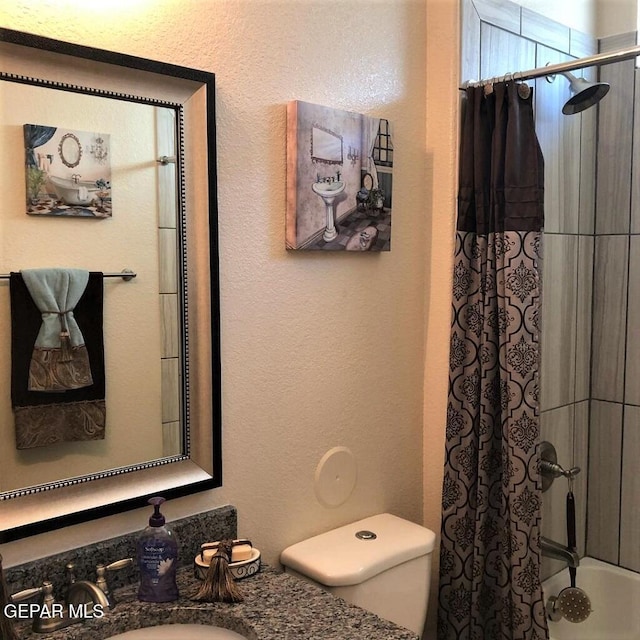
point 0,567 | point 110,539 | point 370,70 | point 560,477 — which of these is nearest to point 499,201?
point 370,70

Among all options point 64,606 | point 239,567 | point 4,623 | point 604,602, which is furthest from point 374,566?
point 604,602

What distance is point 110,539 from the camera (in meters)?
1.41

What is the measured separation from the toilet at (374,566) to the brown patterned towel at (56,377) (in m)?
0.58

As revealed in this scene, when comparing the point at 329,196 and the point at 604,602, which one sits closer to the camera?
the point at 329,196

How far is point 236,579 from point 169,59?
1.04m

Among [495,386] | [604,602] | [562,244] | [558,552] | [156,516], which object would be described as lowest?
[604,602]

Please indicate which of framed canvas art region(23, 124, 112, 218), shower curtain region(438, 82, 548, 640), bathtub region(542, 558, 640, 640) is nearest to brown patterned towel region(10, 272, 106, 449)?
framed canvas art region(23, 124, 112, 218)

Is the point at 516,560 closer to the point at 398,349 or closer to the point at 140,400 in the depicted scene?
the point at 398,349

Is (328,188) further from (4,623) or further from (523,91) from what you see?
(4,623)

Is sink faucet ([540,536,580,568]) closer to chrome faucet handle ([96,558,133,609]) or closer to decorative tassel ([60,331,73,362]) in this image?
chrome faucet handle ([96,558,133,609])

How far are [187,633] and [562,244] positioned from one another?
1592 millimetres

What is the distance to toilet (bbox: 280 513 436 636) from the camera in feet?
5.27

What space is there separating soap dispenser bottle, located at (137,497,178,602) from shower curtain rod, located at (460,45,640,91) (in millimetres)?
1313

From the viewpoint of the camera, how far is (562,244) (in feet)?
7.48
